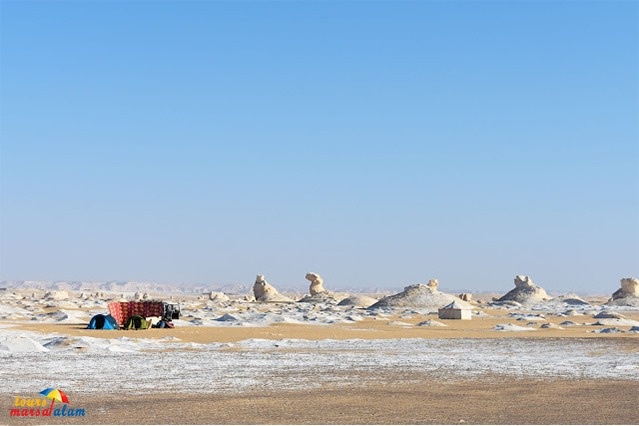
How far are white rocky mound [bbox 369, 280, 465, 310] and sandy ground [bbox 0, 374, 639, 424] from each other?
59407 mm

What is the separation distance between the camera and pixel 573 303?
93500mm

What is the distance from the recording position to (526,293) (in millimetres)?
100625

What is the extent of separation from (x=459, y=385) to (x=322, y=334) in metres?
21.4

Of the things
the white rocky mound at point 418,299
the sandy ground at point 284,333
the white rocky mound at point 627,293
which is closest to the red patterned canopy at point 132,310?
the sandy ground at point 284,333

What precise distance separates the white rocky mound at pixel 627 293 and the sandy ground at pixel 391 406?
76619 mm

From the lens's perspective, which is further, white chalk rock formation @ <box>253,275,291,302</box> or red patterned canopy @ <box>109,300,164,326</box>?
white chalk rock formation @ <box>253,275,291,302</box>

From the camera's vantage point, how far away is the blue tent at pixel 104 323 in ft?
138

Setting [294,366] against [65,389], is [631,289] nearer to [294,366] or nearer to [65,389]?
[294,366]

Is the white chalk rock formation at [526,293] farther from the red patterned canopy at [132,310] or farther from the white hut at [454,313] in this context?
the red patterned canopy at [132,310]

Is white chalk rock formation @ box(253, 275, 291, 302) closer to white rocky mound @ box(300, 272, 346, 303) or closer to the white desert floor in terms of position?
white rocky mound @ box(300, 272, 346, 303)

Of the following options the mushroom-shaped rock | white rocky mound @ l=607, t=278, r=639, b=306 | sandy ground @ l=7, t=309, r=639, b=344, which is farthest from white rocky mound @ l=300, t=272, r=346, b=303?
sandy ground @ l=7, t=309, r=639, b=344

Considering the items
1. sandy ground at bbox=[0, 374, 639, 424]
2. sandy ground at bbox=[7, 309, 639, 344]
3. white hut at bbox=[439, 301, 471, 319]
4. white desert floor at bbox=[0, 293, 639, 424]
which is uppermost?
white hut at bbox=[439, 301, 471, 319]

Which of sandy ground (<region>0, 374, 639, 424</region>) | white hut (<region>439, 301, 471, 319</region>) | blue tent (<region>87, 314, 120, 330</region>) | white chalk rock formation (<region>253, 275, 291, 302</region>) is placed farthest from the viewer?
white chalk rock formation (<region>253, 275, 291, 302</region>)

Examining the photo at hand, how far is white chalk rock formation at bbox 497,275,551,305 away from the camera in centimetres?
9781
